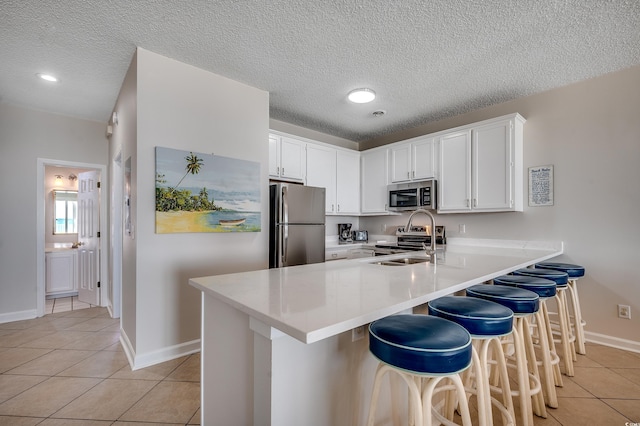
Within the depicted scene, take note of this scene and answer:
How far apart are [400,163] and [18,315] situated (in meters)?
5.24

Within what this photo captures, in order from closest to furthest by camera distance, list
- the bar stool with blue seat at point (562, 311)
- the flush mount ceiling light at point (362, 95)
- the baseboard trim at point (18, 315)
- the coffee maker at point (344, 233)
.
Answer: the bar stool with blue seat at point (562, 311)
the flush mount ceiling light at point (362, 95)
the baseboard trim at point (18, 315)
the coffee maker at point (344, 233)

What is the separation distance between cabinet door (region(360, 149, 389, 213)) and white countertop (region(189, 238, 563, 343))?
240cm

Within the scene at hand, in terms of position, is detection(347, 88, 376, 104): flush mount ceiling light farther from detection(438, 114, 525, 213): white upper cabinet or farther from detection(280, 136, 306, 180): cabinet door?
detection(438, 114, 525, 213): white upper cabinet

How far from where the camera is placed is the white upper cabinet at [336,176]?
4.14 m

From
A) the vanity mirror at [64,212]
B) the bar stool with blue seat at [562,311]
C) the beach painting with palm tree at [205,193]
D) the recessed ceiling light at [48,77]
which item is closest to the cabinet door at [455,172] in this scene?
the bar stool with blue seat at [562,311]

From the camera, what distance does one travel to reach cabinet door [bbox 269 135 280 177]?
364 cm

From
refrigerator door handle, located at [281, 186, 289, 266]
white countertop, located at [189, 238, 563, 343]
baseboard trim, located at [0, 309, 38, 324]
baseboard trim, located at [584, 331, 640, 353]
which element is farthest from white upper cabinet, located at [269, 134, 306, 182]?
baseboard trim, located at [584, 331, 640, 353]

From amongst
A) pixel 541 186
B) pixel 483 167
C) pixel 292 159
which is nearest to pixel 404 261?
pixel 483 167

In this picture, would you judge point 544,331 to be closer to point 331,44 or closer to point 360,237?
point 331,44

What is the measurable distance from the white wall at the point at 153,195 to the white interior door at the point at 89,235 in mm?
1953

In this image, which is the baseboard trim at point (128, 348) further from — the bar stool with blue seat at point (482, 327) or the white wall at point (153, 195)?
the bar stool with blue seat at point (482, 327)

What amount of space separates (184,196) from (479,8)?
2618 mm

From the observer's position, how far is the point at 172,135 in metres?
2.52

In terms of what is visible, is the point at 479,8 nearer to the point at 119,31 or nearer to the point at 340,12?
the point at 340,12
